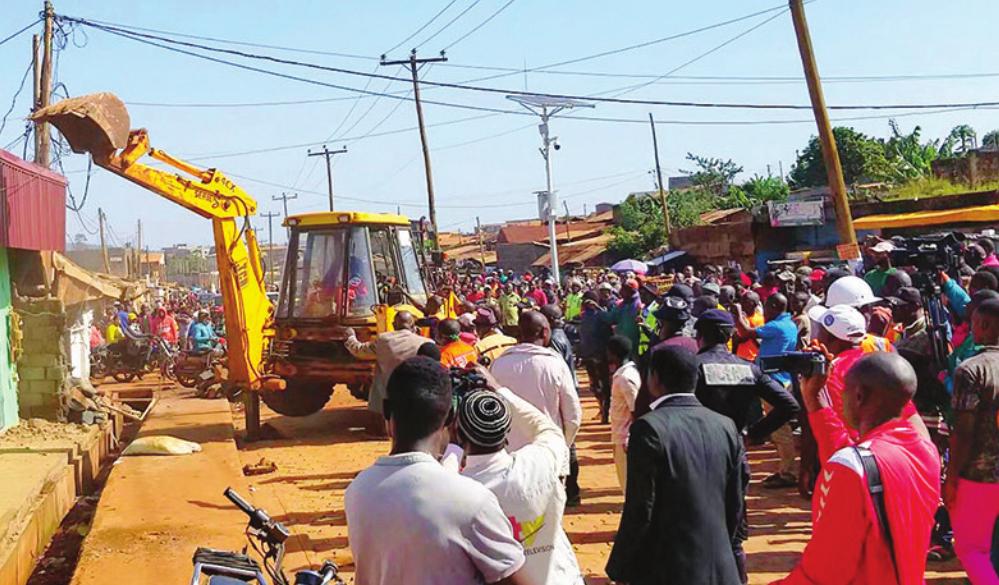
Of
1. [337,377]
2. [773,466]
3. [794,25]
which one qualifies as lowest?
[773,466]

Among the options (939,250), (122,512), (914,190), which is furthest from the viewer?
(914,190)

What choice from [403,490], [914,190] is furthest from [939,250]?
[914,190]

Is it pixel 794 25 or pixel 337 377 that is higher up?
pixel 794 25

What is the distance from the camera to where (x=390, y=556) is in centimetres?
300

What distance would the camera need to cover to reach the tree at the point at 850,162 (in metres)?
36.5

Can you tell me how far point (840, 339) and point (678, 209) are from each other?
39.8 m

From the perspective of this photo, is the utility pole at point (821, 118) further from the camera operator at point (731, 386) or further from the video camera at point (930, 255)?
the camera operator at point (731, 386)

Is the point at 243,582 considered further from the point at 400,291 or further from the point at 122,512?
the point at 400,291

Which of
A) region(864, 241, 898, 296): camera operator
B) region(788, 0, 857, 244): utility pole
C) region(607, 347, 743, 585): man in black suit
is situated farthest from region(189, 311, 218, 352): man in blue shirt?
region(607, 347, 743, 585): man in black suit

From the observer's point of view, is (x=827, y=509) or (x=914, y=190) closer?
(x=827, y=509)

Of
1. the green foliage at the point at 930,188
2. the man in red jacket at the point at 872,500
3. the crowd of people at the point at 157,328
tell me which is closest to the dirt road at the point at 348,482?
the man in red jacket at the point at 872,500

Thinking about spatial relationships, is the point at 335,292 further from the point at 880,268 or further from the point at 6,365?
the point at 880,268

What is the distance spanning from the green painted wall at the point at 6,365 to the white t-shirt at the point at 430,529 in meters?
12.1

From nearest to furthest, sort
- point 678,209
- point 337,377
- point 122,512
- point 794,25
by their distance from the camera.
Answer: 1. point 122,512
2. point 337,377
3. point 794,25
4. point 678,209
